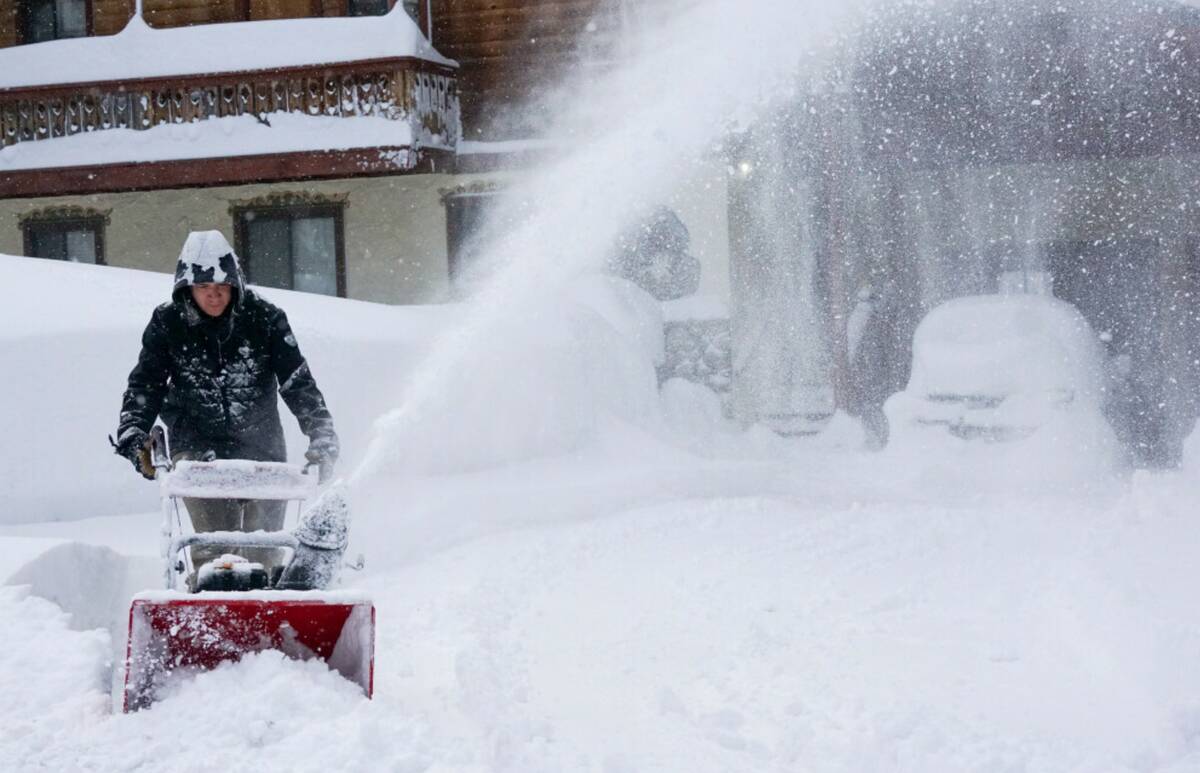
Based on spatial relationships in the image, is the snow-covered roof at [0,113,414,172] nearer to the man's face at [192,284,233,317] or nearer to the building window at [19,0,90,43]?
the building window at [19,0,90,43]

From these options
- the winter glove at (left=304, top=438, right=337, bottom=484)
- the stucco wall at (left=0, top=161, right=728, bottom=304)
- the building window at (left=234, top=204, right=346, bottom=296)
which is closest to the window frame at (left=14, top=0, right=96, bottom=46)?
the stucco wall at (left=0, top=161, right=728, bottom=304)

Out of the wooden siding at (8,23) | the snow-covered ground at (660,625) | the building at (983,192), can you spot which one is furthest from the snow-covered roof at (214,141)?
the snow-covered ground at (660,625)

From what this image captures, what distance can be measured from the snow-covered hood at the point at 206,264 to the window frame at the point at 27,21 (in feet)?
48.0

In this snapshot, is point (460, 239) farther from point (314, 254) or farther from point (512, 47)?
point (512, 47)

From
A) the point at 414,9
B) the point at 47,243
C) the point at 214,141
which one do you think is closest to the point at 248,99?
the point at 214,141

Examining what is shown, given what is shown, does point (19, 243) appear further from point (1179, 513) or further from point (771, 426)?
point (1179, 513)

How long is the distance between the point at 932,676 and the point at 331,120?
1237cm

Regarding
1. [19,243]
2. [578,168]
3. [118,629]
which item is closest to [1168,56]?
[578,168]

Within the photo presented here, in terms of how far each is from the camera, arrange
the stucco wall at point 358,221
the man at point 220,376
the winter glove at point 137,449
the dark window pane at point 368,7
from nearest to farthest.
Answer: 1. the winter glove at point 137,449
2. the man at point 220,376
3. the stucco wall at point 358,221
4. the dark window pane at point 368,7

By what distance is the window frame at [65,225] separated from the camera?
1723cm

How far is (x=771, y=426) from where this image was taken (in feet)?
45.2

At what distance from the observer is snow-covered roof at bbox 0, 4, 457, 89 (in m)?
15.4

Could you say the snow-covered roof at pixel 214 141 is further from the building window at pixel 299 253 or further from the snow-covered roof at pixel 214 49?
the building window at pixel 299 253

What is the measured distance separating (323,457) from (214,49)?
1297 cm
